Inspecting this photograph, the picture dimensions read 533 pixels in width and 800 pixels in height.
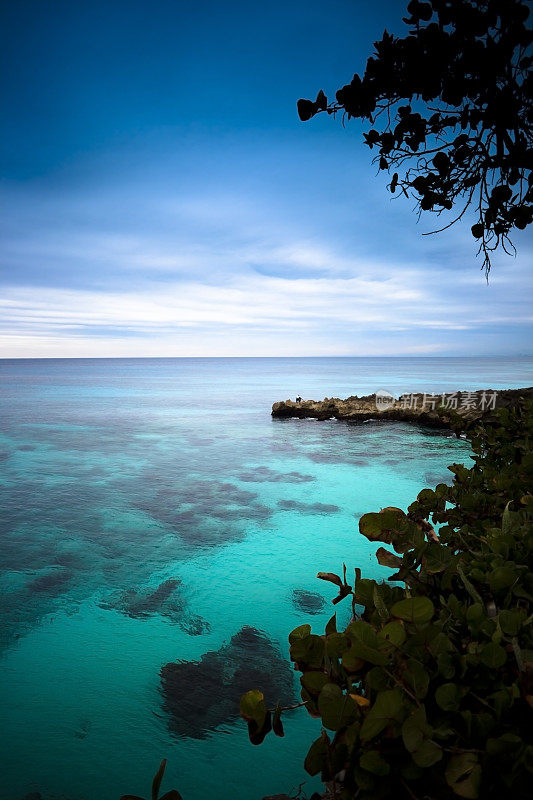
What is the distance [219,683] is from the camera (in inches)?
202

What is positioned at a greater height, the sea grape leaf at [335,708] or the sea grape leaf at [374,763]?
the sea grape leaf at [335,708]

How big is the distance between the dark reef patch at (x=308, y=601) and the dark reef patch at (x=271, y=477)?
690 centimetres

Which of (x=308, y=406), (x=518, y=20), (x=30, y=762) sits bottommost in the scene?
(x=30, y=762)

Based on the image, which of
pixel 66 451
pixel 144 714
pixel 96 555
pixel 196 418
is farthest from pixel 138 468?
pixel 196 418

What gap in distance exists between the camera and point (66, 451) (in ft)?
61.8

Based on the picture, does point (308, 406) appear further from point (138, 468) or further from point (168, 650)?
point (168, 650)

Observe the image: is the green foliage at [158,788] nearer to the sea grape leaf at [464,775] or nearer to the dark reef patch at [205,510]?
the sea grape leaf at [464,775]

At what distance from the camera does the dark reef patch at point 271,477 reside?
48.2 ft

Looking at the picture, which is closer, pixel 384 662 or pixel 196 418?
pixel 384 662

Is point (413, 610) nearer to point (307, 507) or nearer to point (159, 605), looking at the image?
point (159, 605)

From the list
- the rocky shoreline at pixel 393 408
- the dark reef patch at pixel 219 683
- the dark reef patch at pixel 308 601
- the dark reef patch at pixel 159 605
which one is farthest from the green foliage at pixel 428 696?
the rocky shoreline at pixel 393 408

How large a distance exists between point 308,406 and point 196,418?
822 centimetres

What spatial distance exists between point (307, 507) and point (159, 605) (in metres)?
5.88

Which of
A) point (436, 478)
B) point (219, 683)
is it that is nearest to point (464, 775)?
point (219, 683)
